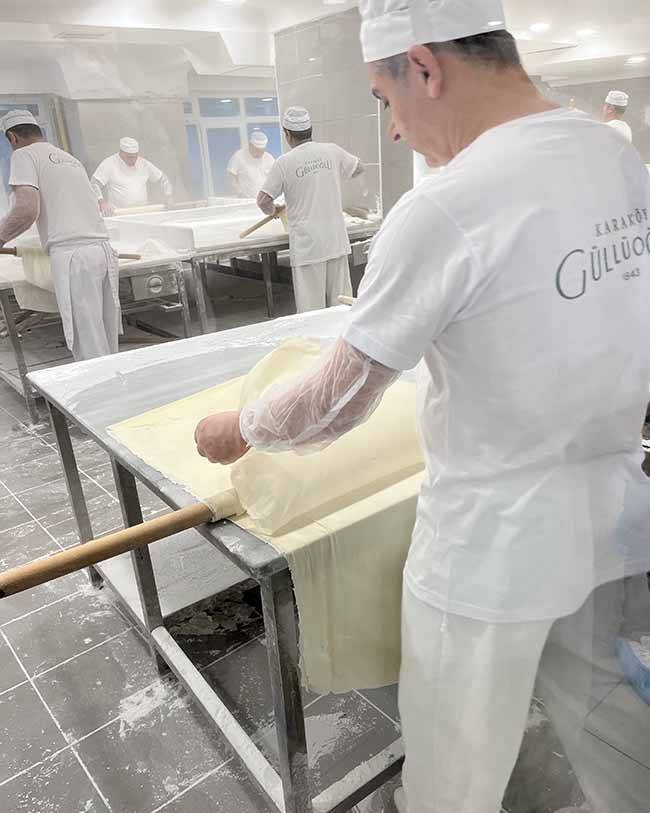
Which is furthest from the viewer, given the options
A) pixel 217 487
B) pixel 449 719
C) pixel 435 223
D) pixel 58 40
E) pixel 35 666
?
pixel 58 40

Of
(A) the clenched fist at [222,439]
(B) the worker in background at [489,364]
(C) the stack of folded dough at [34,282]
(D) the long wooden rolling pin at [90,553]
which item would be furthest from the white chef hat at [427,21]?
(C) the stack of folded dough at [34,282]

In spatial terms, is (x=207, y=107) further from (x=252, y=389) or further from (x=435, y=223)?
(x=435, y=223)

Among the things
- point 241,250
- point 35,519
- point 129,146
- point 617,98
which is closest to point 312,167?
point 241,250

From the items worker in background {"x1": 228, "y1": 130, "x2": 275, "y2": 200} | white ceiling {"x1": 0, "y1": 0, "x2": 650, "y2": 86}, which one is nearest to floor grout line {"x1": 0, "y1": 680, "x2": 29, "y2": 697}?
white ceiling {"x1": 0, "y1": 0, "x2": 650, "y2": 86}

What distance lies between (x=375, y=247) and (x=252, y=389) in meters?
0.49

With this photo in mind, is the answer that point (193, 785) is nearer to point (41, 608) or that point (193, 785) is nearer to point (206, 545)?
point (206, 545)

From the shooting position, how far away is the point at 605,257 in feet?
2.55

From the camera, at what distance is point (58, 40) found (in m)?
4.07

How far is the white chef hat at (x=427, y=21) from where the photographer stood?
0.74 meters

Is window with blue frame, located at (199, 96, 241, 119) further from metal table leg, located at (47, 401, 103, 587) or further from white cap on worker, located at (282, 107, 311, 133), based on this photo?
metal table leg, located at (47, 401, 103, 587)

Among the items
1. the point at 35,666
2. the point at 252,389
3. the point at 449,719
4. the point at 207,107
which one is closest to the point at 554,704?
the point at 449,719

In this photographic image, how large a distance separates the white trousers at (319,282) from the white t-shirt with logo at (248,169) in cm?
163

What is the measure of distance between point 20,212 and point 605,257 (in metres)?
3.07

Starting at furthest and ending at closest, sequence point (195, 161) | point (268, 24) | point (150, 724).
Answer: point (195, 161)
point (268, 24)
point (150, 724)
